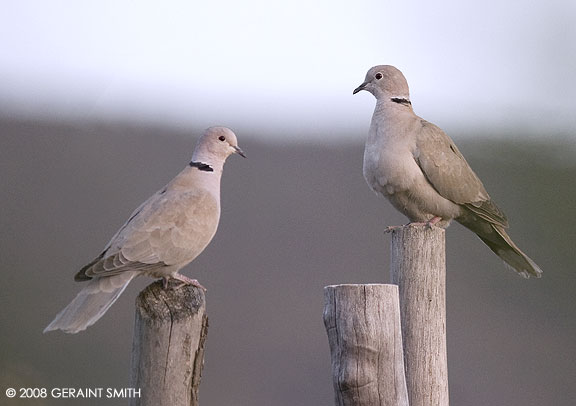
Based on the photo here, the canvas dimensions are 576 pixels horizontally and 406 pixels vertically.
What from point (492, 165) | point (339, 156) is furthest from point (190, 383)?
point (492, 165)

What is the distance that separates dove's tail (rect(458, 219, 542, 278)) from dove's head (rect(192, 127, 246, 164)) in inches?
81.0

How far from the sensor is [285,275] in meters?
13.2

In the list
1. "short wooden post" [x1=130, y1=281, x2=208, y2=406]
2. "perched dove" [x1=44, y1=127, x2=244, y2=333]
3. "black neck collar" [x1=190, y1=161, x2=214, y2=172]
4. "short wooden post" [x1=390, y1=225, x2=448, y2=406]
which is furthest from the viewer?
"black neck collar" [x1=190, y1=161, x2=214, y2=172]

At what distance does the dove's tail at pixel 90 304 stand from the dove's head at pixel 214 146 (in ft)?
3.04

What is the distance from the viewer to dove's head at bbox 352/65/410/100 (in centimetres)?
682

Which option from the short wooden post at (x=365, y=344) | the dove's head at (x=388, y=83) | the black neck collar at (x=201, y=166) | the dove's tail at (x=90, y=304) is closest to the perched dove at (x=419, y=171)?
the dove's head at (x=388, y=83)

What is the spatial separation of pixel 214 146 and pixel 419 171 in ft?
4.96

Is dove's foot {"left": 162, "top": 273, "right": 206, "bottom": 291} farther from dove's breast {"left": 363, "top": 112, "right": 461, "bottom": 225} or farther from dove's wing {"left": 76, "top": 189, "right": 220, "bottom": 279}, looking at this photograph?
dove's breast {"left": 363, "top": 112, "right": 461, "bottom": 225}

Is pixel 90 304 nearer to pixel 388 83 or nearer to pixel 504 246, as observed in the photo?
pixel 388 83

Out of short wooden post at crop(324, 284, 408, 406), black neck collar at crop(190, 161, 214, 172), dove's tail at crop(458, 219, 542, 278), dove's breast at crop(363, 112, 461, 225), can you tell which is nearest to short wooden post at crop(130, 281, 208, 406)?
short wooden post at crop(324, 284, 408, 406)

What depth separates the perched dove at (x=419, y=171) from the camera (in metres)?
6.39

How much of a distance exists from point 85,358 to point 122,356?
1.45 feet

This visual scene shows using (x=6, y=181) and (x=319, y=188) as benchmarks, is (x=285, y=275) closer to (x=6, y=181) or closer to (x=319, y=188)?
(x=319, y=188)

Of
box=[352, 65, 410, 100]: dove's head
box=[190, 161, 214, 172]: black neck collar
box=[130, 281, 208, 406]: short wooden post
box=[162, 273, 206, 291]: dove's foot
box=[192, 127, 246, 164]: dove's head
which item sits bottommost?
box=[130, 281, 208, 406]: short wooden post
